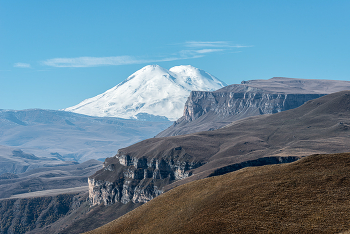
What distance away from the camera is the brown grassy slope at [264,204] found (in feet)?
156

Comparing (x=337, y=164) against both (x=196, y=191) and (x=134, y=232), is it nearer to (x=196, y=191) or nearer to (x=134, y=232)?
(x=196, y=191)

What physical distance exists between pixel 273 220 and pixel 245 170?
852 inches

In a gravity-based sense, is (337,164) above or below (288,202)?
above

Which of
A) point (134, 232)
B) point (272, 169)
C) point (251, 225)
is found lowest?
point (134, 232)

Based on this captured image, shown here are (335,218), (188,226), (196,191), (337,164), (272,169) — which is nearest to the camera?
(335,218)

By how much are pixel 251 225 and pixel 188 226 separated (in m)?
10.3

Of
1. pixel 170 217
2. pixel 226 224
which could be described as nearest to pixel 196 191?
pixel 170 217

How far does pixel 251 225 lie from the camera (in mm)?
48656

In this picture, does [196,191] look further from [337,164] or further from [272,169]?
[337,164]

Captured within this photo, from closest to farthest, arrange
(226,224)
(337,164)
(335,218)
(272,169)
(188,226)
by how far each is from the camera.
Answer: (335,218)
(226,224)
(188,226)
(337,164)
(272,169)

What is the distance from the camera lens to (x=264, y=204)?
173 feet

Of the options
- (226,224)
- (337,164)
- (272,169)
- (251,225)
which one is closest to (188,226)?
(226,224)

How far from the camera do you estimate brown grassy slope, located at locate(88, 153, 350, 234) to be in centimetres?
4753

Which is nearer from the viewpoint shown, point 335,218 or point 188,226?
point 335,218
